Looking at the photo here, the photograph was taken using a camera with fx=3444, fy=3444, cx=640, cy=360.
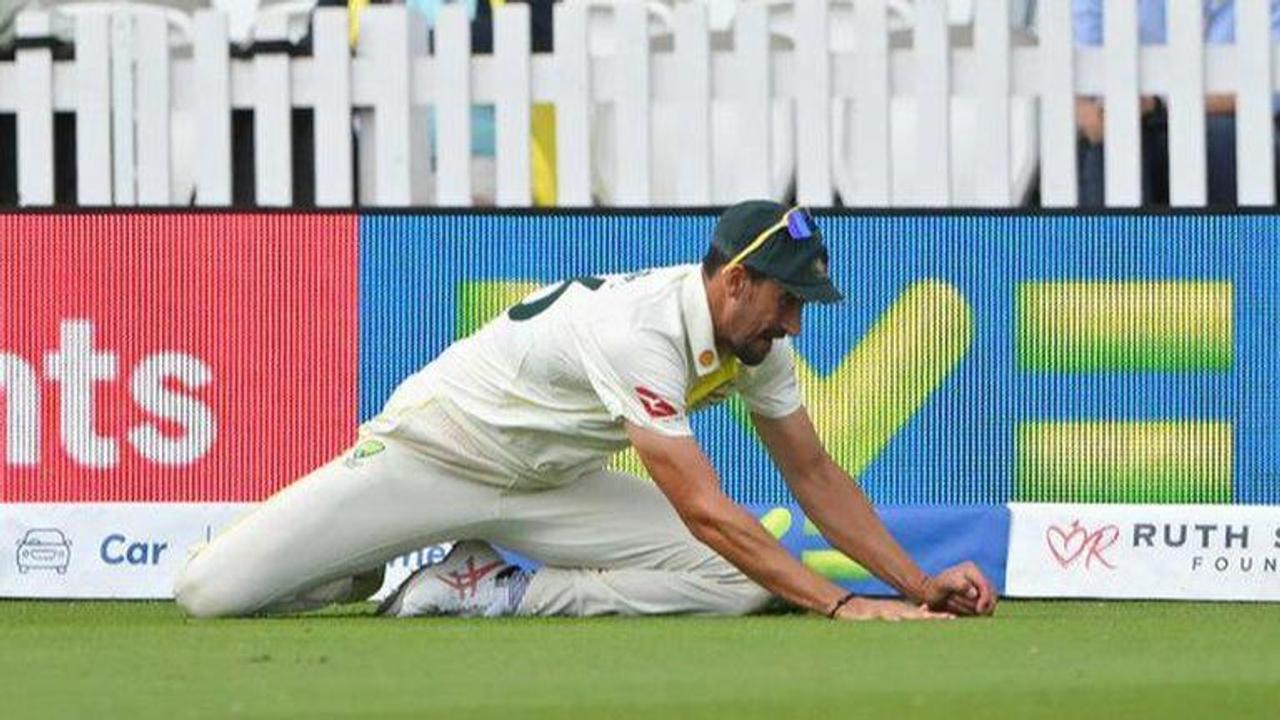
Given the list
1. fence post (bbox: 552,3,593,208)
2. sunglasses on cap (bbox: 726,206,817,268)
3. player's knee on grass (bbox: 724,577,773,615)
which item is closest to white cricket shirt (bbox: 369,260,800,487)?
sunglasses on cap (bbox: 726,206,817,268)

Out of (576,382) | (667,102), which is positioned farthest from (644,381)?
(667,102)

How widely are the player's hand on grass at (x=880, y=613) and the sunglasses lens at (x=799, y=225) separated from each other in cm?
92

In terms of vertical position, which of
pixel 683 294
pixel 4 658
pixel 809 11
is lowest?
pixel 4 658

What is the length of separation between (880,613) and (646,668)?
5.30 feet

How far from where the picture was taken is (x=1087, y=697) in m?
6.36

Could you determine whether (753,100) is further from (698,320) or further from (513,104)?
(698,320)

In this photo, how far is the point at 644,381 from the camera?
27.9 feet

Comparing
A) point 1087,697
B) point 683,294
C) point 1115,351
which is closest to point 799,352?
point 1115,351

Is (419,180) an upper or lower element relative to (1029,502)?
upper

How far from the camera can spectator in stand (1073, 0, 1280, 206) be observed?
34.8 feet

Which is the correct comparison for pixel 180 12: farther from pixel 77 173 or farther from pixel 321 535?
pixel 321 535

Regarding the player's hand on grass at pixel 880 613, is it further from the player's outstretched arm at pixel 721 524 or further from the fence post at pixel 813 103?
the fence post at pixel 813 103

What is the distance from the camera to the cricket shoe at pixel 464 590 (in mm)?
9219

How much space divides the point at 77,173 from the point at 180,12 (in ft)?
4.94
